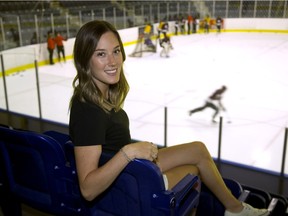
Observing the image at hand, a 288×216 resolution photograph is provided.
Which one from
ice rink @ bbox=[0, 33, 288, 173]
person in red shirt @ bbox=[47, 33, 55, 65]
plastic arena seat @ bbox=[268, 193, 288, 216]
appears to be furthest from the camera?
person in red shirt @ bbox=[47, 33, 55, 65]

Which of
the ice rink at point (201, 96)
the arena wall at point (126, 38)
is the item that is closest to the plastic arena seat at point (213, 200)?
the ice rink at point (201, 96)

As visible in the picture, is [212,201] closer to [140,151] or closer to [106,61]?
[140,151]

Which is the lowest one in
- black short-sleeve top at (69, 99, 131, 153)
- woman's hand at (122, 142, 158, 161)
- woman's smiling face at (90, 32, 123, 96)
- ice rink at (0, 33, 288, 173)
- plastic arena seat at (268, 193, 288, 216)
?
ice rink at (0, 33, 288, 173)

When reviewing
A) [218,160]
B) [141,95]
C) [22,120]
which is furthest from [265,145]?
[22,120]

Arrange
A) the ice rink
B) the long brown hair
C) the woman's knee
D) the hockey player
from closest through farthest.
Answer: the long brown hair → the woman's knee → the ice rink → the hockey player

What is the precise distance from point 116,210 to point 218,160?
1.58m

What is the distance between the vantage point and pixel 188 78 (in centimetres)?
685

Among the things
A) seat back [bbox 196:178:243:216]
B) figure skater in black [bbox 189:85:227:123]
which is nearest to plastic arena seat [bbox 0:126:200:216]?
seat back [bbox 196:178:243:216]

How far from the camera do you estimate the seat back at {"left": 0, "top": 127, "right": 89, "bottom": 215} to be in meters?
1.33

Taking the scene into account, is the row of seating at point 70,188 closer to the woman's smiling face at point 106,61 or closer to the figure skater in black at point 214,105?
the woman's smiling face at point 106,61

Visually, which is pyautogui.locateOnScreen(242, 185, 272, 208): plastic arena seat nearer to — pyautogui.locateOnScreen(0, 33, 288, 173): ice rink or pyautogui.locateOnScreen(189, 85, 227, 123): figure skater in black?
pyautogui.locateOnScreen(0, 33, 288, 173): ice rink

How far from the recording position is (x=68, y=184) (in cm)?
137

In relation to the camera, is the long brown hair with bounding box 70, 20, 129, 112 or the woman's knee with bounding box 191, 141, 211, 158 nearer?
the long brown hair with bounding box 70, 20, 129, 112

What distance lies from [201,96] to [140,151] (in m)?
4.44
